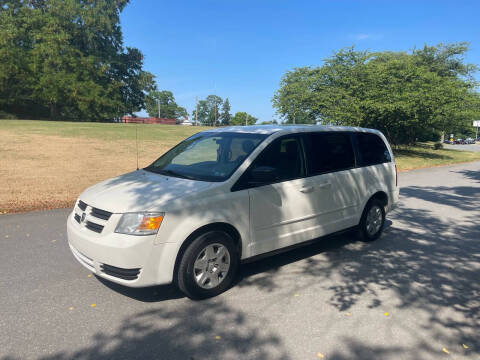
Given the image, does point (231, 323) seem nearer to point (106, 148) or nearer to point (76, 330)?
point (76, 330)

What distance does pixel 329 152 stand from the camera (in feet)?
16.9

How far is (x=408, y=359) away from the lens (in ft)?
9.54

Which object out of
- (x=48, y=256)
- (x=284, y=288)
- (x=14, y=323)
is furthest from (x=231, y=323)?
(x=48, y=256)

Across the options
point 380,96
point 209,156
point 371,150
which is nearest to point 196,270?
point 209,156

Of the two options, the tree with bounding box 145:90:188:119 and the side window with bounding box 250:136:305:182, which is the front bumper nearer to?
the side window with bounding box 250:136:305:182

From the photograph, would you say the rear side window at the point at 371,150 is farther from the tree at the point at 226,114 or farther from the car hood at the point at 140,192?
the tree at the point at 226,114

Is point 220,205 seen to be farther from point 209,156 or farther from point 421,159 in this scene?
point 421,159

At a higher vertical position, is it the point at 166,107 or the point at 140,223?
the point at 166,107

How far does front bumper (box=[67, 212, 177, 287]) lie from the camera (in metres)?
3.40

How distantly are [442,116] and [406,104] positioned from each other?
13.0ft

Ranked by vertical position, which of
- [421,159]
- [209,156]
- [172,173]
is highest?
[209,156]

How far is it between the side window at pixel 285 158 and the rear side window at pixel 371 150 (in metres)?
1.43

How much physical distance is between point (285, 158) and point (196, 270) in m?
1.77

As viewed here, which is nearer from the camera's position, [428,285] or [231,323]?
[231,323]
